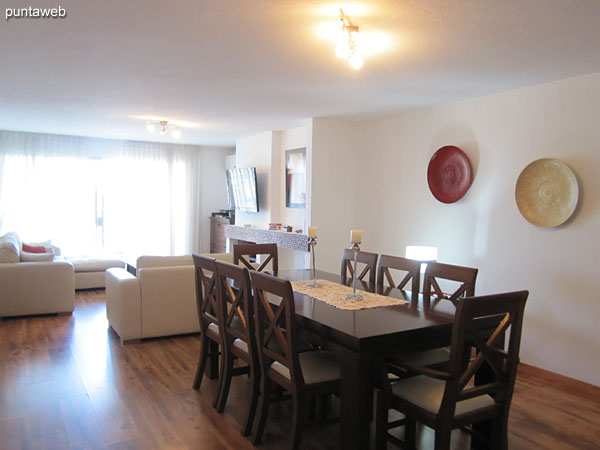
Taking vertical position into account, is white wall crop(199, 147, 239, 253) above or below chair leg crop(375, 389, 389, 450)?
above

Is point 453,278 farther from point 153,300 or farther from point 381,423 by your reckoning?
point 153,300

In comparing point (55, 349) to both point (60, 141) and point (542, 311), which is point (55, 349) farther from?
point (60, 141)

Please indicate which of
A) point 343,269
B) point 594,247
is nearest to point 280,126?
point 343,269

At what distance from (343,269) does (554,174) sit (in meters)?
1.91

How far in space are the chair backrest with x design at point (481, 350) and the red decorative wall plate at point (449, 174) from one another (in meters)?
2.56

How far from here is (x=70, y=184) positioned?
26.4ft

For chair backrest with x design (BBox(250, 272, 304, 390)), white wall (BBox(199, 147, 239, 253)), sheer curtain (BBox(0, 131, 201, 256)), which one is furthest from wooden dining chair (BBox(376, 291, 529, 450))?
white wall (BBox(199, 147, 239, 253))

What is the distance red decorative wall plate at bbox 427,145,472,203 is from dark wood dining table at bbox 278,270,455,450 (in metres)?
2.21

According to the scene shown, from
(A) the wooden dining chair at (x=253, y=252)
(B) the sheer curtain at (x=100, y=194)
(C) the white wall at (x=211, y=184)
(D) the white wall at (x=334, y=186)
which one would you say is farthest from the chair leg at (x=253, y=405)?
(C) the white wall at (x=211, y=184)

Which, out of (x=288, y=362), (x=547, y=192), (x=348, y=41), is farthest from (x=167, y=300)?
(x=547, y=192)

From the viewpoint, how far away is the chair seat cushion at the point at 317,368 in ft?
7.91

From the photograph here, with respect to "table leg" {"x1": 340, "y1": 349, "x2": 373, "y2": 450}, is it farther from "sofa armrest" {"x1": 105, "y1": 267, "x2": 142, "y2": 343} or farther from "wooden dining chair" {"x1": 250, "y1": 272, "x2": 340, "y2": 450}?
"sofa armrest" {"x1": 105, "y1": 267, "x2": 142, "y2": 343}

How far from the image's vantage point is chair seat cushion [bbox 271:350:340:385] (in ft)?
7.91

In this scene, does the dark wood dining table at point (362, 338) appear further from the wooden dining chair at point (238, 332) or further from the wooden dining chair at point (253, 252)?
the wooden dining chair at point (253, 252)
